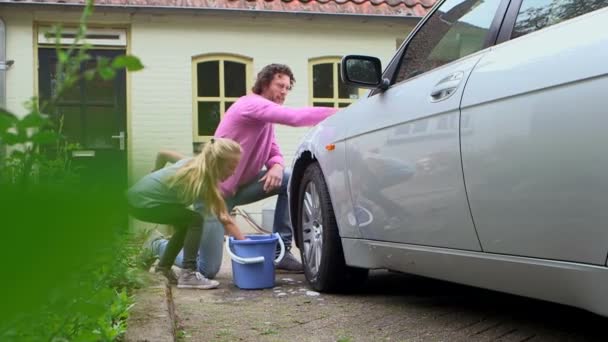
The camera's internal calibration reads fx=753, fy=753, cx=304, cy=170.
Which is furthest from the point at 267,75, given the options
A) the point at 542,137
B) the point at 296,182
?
the point at 542,137

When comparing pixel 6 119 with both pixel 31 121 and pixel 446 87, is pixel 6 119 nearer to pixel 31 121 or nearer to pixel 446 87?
pixel 31 121

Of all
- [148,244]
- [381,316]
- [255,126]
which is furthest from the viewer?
[255,126]

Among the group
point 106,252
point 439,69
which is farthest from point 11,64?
point 106,252

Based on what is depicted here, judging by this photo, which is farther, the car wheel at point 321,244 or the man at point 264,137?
the man at point 264,137

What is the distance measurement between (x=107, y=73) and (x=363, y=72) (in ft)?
9.91

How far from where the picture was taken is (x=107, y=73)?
0.60 metres

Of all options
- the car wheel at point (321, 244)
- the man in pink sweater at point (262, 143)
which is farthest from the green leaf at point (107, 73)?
the man in pink sweater at point (262, 143)

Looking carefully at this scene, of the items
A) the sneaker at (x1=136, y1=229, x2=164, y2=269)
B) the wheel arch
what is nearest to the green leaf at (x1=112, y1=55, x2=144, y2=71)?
the sneaker at (x1=136, y1=229, x2=164, y2=269)

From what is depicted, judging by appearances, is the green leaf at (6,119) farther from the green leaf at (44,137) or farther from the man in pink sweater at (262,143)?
the man in pink sweater at (262,143)

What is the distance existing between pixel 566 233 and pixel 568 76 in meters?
0.44

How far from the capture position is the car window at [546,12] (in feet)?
7.36

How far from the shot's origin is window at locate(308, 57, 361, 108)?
1076 cm

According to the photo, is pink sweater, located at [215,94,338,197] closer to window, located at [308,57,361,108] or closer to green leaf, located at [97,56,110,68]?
green leaf, located at [97,56,110,68]

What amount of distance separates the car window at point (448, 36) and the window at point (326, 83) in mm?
7185
